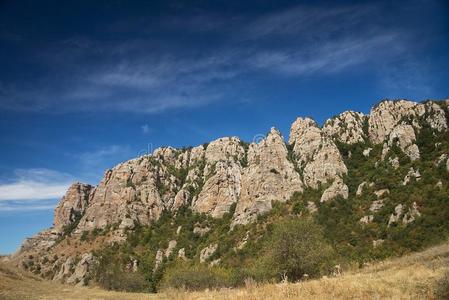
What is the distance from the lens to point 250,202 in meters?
147

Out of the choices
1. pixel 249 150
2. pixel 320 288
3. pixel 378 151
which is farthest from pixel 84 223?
pixel 320 288

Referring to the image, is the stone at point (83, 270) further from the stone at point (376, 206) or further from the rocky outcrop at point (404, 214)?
the rocky outcrop at point (404, 214)

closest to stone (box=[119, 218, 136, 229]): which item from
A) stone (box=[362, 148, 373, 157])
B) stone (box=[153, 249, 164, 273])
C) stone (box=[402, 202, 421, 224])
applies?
stone (box=[153, 249, 164, 273])

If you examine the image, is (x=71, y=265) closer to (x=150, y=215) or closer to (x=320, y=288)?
(x=150, y=215)

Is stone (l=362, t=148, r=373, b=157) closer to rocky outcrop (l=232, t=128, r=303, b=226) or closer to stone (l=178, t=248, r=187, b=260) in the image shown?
rocky outcrop (l=232, t=128, r=303, b=226)

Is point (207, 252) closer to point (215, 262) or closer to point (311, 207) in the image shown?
point (215, 262)

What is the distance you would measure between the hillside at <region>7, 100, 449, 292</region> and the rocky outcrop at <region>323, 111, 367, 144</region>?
54 cm

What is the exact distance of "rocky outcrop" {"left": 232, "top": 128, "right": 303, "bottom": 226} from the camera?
14062 cm

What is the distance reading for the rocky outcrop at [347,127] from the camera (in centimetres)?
15412

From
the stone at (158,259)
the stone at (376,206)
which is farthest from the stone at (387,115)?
the stone at (158,259)

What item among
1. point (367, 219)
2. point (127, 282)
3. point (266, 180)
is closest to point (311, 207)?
point (367, 219)

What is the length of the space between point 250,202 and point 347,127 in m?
54.3

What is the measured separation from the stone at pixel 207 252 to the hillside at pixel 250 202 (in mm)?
527

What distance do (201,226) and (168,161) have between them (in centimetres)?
5201
